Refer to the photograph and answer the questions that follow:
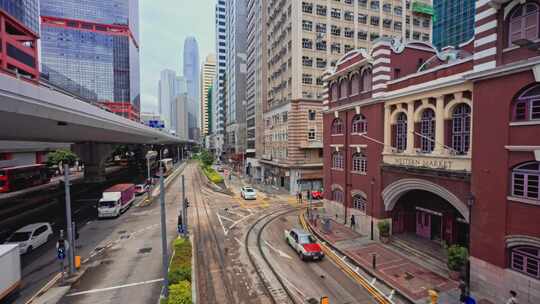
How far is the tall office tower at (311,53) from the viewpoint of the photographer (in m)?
42.1

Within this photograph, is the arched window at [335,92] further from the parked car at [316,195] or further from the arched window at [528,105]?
the parked car at [316,195]

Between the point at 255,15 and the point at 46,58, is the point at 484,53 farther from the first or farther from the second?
the point at 46,58

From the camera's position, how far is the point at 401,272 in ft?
53.4

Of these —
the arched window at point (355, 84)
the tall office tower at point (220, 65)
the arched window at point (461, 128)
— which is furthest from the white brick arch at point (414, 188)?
the tall office tower at point (220, 65)

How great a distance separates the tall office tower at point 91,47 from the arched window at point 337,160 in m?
130

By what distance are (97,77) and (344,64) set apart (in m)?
168

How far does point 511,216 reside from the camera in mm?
12391

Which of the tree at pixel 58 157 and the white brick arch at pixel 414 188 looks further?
the tree at pixel 58 157

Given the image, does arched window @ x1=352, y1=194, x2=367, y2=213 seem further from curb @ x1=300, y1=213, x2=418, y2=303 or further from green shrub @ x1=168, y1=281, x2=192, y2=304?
green shrub @ x1=168, y1=281, x2=192, y2=304

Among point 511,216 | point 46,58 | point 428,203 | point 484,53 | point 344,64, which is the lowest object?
point 428,203

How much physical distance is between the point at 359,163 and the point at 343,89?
824cm

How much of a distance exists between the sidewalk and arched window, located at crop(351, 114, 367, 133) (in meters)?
9.86

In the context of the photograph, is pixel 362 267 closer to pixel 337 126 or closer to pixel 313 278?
pixel 313 278

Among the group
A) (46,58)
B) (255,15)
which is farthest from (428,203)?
(46,58)
